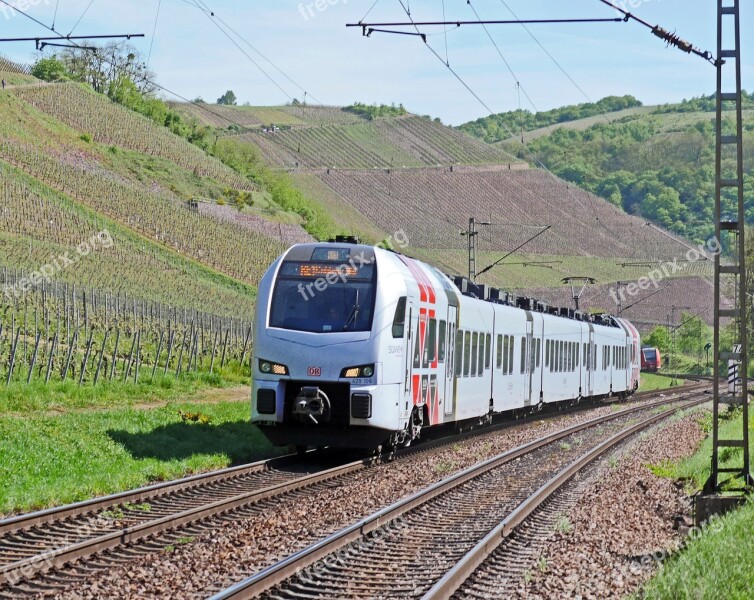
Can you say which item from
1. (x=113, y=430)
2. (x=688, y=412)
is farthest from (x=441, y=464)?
(x=688, y=412)

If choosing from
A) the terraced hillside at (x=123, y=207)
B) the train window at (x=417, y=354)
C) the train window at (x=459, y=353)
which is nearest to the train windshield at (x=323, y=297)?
the train window at (x=417, y=354)

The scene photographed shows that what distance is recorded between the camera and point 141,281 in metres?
54.6

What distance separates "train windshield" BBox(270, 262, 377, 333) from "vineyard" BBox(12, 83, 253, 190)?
86.4 metres

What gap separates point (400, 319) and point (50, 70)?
12379 cm

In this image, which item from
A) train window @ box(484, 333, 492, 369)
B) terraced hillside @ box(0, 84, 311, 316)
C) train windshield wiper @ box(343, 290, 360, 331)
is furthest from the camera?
terraced hillside @ box(0, 84, 311, 316)

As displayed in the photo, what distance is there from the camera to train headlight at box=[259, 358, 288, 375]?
59.4ft

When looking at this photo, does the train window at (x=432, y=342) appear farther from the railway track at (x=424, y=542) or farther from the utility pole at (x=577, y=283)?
the utility pole at (x=577, y=283)

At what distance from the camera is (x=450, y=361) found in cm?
2292

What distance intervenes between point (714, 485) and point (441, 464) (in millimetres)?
6322

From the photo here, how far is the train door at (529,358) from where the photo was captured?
32.2 metres

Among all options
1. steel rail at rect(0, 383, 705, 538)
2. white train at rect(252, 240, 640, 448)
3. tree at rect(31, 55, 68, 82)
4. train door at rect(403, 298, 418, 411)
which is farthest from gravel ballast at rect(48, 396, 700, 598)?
tree at rect(31, 55, 68, 82)

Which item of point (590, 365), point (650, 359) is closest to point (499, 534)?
point (590, 365)

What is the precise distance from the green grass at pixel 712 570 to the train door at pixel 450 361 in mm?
11263

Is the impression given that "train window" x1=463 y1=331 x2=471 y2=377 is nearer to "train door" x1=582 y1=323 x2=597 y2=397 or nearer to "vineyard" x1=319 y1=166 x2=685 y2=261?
"train door" x1=582 y1=323 x2=597 y2=397
